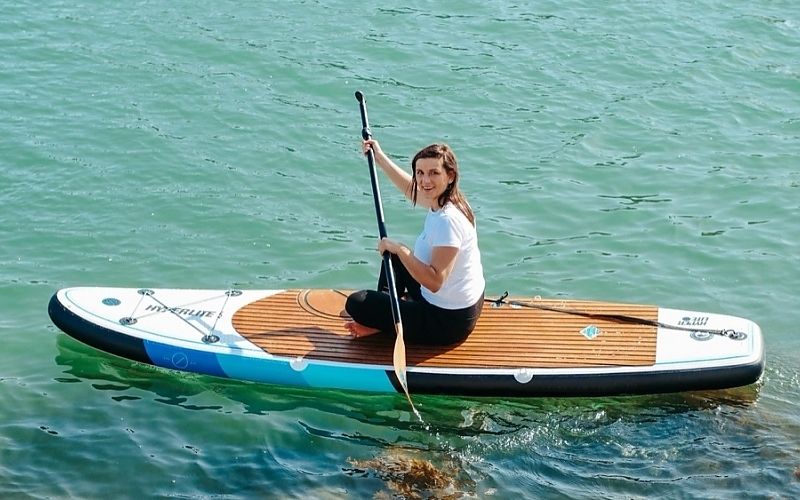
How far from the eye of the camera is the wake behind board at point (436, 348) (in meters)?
7.36

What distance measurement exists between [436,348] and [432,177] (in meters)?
1.29

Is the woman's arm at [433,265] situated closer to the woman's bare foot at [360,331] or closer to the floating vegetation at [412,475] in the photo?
the woman's bare foot at [360,331]

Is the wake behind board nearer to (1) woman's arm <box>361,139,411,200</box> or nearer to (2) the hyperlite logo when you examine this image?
(2) the hyperlite logo

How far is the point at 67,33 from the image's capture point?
46.0ft

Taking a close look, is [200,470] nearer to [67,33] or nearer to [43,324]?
[43,324]

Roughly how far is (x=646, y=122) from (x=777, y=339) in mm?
4373

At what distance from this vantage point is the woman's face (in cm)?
701

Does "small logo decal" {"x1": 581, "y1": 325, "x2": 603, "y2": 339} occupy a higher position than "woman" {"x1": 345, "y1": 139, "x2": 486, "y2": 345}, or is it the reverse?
"woman" {"x1": 345, "y1": 139, "x2": 486, "y2": 345}

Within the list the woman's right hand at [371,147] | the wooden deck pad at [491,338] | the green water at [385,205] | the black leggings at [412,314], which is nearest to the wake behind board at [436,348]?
the wooden deck pad at [491,338]

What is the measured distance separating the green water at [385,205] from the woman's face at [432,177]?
152 centimetres

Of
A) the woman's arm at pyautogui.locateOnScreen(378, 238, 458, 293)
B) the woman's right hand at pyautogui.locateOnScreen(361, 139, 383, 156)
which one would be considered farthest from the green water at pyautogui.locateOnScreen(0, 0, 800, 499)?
the woman's right hand at pyautogui.locateOnScreen(361, 139, 383, 156)

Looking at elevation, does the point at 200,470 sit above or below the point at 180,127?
below

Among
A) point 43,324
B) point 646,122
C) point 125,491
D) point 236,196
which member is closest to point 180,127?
point 236,196

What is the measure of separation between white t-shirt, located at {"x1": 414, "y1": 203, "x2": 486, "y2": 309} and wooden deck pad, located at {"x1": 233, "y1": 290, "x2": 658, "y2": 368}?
0.41 m
